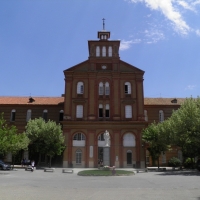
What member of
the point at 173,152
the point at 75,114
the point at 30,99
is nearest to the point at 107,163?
the point at 75,114

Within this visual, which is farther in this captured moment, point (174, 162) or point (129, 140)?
point (174, 162)

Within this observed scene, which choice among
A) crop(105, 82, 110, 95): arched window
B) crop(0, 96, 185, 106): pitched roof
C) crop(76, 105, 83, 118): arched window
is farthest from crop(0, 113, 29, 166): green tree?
crop(105, 82, 110, 95): arched window

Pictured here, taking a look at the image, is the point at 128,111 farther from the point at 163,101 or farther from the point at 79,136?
the point at 163,101

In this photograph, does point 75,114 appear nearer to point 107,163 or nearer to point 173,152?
point 107,163

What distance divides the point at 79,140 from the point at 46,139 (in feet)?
20.2

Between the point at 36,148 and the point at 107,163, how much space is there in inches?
455

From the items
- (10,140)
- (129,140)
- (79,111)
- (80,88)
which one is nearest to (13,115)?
(79,111)

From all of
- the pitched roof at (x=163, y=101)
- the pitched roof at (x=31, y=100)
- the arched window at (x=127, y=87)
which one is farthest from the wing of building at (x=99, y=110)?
the pitched roof at (x=163, y=101)

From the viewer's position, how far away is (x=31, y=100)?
167 feet

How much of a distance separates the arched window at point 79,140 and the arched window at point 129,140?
6904 millimetres

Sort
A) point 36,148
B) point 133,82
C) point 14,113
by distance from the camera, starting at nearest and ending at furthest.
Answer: point 36,148 < point 133,82 < point 14,113

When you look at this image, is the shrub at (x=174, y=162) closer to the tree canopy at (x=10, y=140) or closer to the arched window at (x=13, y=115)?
the tree canopy at (x=10, y=140)

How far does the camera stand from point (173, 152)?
47.7 m

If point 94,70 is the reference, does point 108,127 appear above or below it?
below
